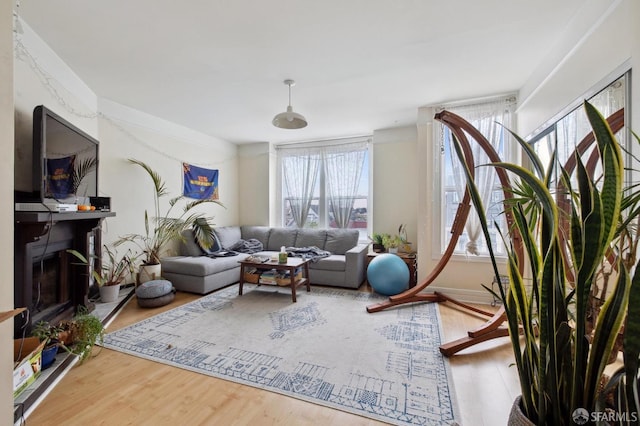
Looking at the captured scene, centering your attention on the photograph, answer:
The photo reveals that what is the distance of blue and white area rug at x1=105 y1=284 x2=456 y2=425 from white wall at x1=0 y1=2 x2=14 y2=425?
968 mm

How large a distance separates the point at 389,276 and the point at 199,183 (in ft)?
11.0

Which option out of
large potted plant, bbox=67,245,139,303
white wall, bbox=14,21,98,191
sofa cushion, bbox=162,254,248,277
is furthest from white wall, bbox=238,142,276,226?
white wall, bbox=14,21,98,191

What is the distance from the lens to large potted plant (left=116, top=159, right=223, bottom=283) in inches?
137

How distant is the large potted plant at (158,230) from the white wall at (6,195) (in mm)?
A: 2495

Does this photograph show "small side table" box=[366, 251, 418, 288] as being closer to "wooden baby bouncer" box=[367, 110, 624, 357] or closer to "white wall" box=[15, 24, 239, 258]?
"wooden baby bouncer" box=[367, 110, 624, 357]

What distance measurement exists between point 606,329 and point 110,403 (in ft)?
7.31

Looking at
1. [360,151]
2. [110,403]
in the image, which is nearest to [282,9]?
[110,403]

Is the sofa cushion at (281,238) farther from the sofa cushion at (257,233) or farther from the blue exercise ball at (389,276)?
the blue exercise ball at (389,276)

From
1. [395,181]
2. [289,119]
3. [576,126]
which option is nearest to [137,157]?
[289,119]

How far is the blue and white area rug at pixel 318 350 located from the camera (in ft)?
5.22

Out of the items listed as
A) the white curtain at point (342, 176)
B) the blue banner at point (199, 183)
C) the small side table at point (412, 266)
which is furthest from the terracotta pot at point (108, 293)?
the small side table at point (412, 266)

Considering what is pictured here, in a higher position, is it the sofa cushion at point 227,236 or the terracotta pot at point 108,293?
the sofa cushion at point 227,236

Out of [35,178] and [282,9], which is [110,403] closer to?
[35,178]

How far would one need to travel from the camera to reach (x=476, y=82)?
9.36 feet
